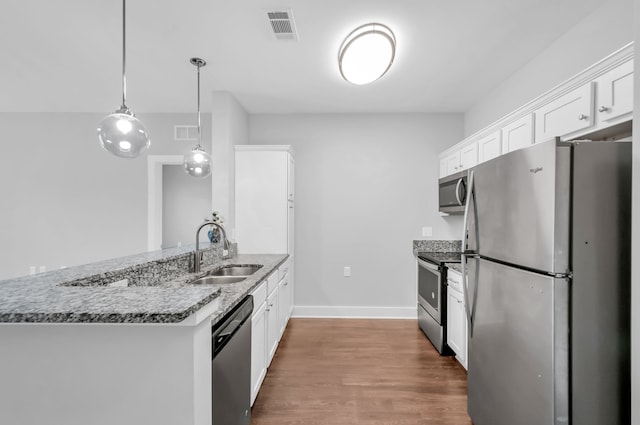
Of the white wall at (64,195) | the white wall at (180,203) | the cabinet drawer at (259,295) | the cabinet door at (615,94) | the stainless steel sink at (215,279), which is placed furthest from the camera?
the white wall at (180,203)

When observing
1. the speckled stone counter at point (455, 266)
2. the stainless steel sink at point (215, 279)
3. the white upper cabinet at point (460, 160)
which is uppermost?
the white upper cabinet at point (460, 160)

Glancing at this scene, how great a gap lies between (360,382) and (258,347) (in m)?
0.96

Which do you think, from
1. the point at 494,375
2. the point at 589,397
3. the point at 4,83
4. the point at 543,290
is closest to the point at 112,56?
the point at 4,83

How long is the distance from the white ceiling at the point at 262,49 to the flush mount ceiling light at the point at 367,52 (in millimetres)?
72

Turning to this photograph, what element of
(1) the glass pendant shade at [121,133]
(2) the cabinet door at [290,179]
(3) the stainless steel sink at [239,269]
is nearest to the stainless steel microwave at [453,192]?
(2) the cabinet door at [290,179]

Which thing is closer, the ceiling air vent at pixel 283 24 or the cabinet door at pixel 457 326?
the ceiling air vent at pixel 283 24

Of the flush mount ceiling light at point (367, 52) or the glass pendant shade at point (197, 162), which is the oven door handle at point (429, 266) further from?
the glass pendant shade at point (197, 162)

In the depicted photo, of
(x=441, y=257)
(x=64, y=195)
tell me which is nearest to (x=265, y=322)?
(x=441, y=257)

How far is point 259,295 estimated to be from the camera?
2.13 meters

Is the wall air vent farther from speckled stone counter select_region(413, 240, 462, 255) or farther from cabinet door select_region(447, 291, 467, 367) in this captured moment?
cabinet door select_region(447, 291, 467, 367)

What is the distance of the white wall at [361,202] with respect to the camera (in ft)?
13.3

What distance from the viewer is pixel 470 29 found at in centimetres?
222

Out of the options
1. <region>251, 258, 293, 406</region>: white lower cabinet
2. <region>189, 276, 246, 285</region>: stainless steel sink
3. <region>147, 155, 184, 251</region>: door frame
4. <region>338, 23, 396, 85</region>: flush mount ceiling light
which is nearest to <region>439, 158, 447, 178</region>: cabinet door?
<region>338, 23, 396, 85</region>: flush mount ceiling light

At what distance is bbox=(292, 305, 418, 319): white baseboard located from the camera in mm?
4023
